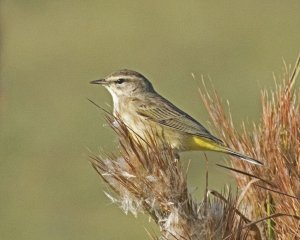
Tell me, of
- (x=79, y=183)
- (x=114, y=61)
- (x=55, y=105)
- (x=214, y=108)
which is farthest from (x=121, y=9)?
(x=214, y=108)

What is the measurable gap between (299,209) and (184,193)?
0.39 meters

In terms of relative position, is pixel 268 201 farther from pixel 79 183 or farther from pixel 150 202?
pixel 79 183

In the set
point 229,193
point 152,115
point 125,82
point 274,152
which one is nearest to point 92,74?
point 125,82

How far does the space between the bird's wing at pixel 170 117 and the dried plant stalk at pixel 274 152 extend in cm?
210

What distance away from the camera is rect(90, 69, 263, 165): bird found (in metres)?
6.29

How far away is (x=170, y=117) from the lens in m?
6.65

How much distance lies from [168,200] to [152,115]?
3064mm

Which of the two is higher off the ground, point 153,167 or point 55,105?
point 153,167

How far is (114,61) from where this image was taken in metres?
29.6

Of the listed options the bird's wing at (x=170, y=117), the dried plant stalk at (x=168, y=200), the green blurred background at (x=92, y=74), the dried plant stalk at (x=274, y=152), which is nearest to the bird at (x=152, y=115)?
the bird's wing at (x=170, y=117)

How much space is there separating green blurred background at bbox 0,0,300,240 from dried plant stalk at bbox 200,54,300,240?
14448 millimetres

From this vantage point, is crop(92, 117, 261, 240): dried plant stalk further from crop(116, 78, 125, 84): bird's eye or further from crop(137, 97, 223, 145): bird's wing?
crop(116, 78, 125, 84): bird's eye

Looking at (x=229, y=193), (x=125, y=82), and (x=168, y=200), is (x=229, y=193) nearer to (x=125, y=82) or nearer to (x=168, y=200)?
(x=168, y=200)

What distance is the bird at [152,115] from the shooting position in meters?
6.29
